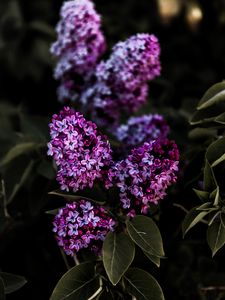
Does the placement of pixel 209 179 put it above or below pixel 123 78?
below

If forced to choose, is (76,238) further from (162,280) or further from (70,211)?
(162,280)

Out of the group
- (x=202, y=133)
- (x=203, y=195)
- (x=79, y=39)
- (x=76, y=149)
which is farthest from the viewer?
(x=79, y=39)

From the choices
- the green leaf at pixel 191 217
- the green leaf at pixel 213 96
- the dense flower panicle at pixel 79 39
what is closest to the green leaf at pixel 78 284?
the green leaf at pixel 191 217

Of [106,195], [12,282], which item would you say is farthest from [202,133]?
[12,282]

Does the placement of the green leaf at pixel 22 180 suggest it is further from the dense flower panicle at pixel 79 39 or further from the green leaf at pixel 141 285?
the green leaf at pixel 141 285

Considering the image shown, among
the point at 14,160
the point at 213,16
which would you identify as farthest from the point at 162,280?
the point at 213,16

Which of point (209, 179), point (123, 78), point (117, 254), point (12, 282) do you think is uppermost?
point (123, 78)

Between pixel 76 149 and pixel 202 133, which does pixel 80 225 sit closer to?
pixel 76 149
